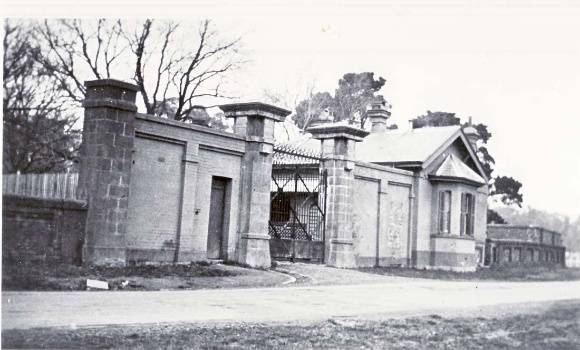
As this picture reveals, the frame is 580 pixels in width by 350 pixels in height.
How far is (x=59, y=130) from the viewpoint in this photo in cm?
2106

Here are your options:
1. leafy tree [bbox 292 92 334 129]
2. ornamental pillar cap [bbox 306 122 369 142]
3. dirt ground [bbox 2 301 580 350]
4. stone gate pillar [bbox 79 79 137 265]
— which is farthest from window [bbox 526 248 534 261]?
stone gate pillar [bbox 79 79 137 265]

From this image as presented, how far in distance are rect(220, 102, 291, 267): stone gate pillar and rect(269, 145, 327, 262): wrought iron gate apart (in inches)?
65.0

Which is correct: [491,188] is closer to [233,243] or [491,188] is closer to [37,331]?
[233,243]

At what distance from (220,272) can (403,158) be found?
1402 cm

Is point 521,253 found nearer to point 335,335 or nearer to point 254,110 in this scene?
point 254,110

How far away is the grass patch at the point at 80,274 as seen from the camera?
10.5m

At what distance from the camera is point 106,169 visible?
1380cm

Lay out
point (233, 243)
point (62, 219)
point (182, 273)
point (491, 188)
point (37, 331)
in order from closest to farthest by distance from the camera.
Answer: point (37, 331) < point (62, 219) < point (182, 273) < point (233, 243) < point (491, 188)

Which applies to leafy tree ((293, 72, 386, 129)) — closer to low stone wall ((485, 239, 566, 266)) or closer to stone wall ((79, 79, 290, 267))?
low stone wall ((485, 239, 566, 266))

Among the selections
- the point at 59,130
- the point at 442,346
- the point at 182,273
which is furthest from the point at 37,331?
the point at 59,130

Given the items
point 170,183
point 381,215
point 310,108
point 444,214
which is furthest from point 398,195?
point 310,108

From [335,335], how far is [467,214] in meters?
20.8

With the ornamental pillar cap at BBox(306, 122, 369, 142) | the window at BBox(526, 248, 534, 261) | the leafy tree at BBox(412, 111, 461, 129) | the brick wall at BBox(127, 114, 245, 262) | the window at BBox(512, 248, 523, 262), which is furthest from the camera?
the leafy tree at BBox(412, 111, 461, 129)

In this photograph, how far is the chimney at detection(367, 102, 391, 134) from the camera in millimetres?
31312
